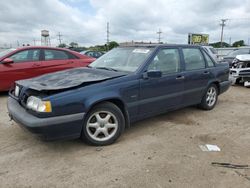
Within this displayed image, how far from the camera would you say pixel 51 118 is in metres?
2.82

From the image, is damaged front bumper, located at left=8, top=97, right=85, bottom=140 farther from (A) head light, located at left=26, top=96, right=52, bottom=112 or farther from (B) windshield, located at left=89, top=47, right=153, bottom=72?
(B) windshield, located at left=89, top=47, right=153, bottom=72

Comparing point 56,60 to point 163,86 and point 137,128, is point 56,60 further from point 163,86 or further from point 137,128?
point 163,86

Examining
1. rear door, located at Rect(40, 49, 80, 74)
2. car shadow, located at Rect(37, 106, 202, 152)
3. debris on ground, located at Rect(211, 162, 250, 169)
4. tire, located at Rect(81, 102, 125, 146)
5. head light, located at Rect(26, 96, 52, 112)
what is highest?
rear door, located at Rect(40, 49, 80, 74)

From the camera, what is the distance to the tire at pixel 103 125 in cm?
322

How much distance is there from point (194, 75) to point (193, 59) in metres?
0.38

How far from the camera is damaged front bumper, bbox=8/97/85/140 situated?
9.16ft

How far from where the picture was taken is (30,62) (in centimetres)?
645

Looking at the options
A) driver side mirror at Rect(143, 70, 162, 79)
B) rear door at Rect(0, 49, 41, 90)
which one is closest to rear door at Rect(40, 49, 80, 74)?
rear door at Rect(0, 49, 41, 90)

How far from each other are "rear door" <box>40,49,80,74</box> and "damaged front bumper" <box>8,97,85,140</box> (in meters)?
3.69

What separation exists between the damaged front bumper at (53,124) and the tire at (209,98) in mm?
3171

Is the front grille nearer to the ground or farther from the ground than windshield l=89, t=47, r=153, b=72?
nearer to the ground

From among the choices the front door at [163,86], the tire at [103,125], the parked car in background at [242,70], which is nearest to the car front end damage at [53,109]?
the tire at [103,125]

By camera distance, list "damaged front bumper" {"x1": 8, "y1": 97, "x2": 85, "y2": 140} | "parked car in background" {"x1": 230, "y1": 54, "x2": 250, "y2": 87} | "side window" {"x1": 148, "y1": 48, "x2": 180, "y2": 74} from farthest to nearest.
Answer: "parked car in background" {"x1": 230, "y1": 54, "x2": 250, "y2": 87}
"side window" {"x1": 148, "y1": 48, "x2": 180, "y2": 74}
"damaged front bumper" {"x1": 8, "y1": 97, "x2": 85, "y2": 140}

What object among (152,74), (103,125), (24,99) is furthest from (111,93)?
(24,99)
